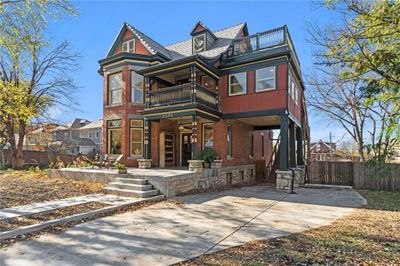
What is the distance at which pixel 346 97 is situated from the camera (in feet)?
63.9

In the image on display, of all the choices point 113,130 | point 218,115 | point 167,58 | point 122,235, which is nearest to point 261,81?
point 218,115

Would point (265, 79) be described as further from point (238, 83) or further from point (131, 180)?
point (131, 180)

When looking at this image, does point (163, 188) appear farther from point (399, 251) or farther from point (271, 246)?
point (399, 251)

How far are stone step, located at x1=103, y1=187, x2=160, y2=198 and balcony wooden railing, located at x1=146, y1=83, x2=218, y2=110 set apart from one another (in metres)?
5.05

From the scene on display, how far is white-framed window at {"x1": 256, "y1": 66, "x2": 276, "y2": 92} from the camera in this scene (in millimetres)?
13250

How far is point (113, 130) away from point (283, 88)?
1084 centimetres

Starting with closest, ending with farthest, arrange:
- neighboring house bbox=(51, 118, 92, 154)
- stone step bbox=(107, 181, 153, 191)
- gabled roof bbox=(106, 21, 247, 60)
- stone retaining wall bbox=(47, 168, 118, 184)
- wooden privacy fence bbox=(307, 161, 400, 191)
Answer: stone step bbox=(107, 181, 153, 191) → stone retaining wall bbox=(47, 168, 118, 184) → wooden privacy fence bbox=(307, 161, 400, 191) → gabled roof bbox=(106, 21, 247, 60) → neighboring house bbox=(51, 118, 92, 154)

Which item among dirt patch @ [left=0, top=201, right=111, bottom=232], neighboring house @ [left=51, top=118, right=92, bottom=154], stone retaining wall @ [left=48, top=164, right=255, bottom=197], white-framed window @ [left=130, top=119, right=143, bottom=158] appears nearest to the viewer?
dirt patch @ [left=0, top=201, right=111, bottom=232]

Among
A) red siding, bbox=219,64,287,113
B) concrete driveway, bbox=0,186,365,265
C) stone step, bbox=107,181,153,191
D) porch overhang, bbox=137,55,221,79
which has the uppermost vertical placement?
porch overhang, bbox=137,55,221,79

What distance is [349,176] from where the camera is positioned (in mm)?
15414

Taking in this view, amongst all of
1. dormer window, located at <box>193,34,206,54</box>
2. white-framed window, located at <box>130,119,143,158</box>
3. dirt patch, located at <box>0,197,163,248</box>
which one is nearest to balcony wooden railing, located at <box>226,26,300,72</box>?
dormer window, located at <box>193,34,206,54</box>

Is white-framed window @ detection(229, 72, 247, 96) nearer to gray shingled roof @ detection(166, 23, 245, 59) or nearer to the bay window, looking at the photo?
gray shingled roof @ detection(166, 23, 245, 59)

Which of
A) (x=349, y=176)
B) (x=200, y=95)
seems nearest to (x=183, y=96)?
(x=200, y=95)

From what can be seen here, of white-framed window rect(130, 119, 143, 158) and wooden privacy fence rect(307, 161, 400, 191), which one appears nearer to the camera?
wooden privacy fence rect(307, 161, 400, 191)
